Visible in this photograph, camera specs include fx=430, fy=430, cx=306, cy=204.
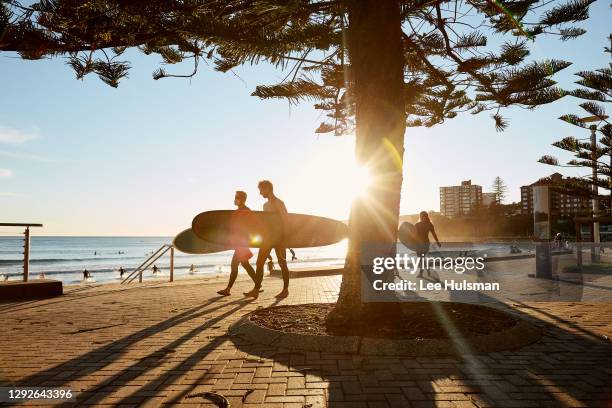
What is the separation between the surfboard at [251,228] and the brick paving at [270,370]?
967 mm

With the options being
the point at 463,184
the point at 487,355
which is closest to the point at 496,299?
the point at 487,355

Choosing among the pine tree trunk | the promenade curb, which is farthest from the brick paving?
the pine tree trunk

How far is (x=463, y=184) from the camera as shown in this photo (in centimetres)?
12638

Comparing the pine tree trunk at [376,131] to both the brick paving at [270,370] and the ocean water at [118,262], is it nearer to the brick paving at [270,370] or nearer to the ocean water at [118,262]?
the brick paving at [270,370]

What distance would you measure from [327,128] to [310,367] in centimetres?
525

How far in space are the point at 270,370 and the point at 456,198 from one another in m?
137

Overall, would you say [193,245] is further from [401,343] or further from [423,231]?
[423,231]

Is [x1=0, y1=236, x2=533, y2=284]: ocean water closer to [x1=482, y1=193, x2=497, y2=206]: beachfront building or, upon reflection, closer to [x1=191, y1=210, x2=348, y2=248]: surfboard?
[x1=191, y1=210, x2=348, y2=248]: surfboard

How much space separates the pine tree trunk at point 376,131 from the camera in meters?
4.55

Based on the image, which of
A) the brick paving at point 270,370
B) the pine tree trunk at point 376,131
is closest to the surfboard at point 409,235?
the brick paving at point 270,370

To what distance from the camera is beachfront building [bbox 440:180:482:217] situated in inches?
4865

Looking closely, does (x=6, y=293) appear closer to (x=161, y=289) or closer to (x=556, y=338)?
(x=161, y=289)

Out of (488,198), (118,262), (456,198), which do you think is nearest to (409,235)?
(118,262)

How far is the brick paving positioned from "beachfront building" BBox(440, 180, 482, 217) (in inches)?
4834
